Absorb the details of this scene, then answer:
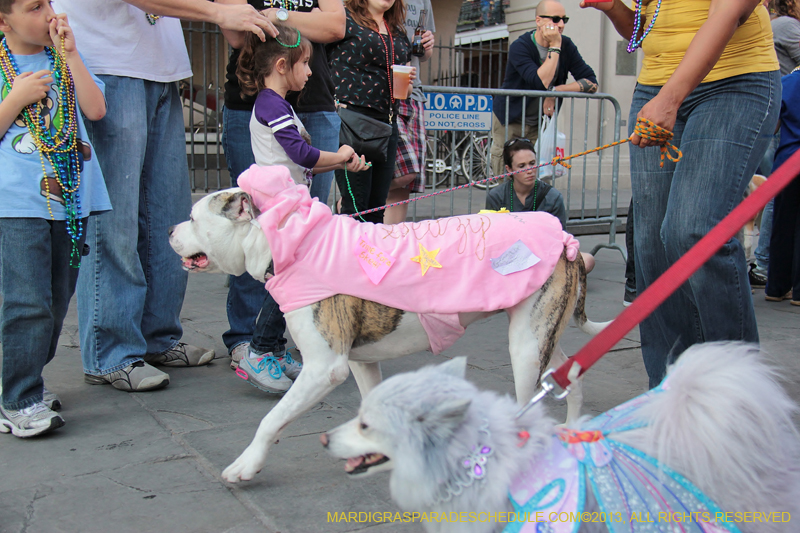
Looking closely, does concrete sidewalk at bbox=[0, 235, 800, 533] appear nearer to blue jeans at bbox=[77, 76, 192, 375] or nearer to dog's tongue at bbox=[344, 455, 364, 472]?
blue jeans at bbox=[77, 76, 192, 375]

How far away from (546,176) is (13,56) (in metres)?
5.43

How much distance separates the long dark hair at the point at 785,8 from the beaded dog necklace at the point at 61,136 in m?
6.18

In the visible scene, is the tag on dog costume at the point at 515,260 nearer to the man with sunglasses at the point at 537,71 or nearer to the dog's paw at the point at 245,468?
the dog's paw at the point at 245,468

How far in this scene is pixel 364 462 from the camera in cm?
178

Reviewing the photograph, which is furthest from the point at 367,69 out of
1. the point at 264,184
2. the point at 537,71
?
the point at 537,71

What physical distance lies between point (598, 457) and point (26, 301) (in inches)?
99.6

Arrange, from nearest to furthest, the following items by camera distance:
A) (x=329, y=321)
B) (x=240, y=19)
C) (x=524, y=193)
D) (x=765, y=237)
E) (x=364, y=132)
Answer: (x=329, y=321)
(x=240, y=19)
(x=364, y=132)
(x=524, y=193)
(x=765, y=237)

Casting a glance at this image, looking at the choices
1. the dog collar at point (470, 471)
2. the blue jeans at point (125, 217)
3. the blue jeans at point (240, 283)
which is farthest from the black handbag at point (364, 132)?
the dog collar at point (470, 471)

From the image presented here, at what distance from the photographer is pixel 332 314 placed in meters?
2.70

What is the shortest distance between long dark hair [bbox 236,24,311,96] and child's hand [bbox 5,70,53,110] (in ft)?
3.34

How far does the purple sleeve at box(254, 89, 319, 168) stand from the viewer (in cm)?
351

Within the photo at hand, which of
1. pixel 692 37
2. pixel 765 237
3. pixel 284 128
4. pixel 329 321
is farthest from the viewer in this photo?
pixel 765 237

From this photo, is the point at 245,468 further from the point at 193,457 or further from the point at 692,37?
the point at 692,37

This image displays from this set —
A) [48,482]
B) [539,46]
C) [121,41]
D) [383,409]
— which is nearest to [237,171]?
[121,41]
